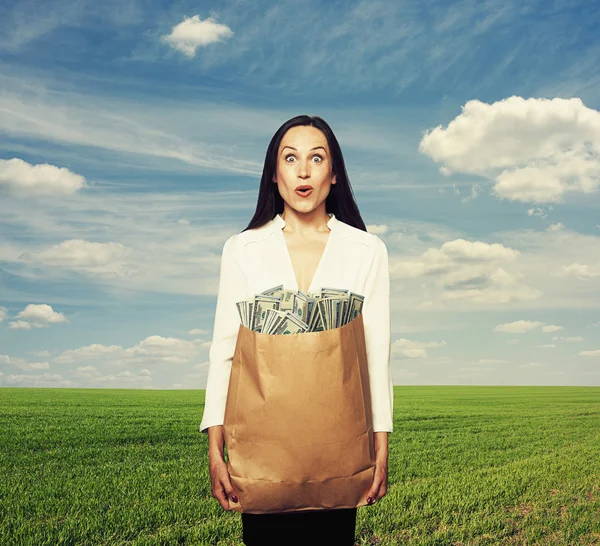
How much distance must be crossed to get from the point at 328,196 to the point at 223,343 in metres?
0.90

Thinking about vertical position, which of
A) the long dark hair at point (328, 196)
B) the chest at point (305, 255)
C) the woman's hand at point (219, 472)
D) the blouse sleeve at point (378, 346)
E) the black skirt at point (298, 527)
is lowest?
the black skirt at point (298, 527)

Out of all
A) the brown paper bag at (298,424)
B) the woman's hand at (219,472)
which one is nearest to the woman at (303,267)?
the woman's hand at (219,472)

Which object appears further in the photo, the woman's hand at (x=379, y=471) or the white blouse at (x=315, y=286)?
the white blouse at (x=315, y=286)

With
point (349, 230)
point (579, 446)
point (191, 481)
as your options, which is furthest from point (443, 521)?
point (579, 446)

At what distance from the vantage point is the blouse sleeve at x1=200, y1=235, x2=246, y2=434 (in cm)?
274

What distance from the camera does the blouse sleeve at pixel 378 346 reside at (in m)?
2.76

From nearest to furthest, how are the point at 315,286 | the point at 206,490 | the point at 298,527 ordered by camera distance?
1. the point at 298,527
2. the point at 315,286
3. the point at 206,490

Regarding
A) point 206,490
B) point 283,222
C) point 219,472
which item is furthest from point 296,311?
point 206,490

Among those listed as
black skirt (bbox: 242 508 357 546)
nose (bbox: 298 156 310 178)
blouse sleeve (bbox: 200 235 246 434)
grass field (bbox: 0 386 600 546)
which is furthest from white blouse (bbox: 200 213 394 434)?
grass field (bbox: 0 386 600 546)

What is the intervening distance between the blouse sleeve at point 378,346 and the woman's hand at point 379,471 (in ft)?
0.14

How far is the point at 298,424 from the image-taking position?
2.38 meters

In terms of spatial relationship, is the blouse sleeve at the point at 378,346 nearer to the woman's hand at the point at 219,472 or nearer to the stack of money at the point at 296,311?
the stack of money at the point at 296,311

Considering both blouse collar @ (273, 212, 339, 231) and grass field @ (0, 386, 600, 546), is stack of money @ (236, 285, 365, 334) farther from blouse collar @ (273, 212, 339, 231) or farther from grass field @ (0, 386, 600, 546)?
grass field @ (0, 386, 600, 546)

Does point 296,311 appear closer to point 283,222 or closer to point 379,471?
point 283,222
